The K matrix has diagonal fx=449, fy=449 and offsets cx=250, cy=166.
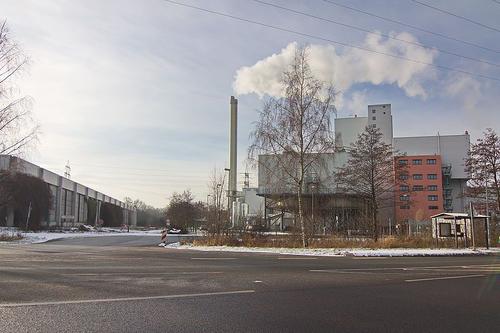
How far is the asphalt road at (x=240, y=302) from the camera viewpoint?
6.62 meters

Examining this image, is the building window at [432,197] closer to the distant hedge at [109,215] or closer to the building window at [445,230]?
the building window at [445,230]

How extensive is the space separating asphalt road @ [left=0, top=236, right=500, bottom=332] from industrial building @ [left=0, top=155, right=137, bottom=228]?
174 feet

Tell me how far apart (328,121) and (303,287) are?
2109cm

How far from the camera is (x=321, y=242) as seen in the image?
30.5 meters

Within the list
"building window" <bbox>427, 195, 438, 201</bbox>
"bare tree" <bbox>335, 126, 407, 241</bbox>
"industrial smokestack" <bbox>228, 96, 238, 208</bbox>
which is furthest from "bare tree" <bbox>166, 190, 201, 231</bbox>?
"building window" <bbox>427, 195, 438, 201</bbox>

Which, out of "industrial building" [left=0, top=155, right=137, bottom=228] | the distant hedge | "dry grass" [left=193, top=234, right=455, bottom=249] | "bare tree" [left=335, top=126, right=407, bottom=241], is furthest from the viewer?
the distant hedge

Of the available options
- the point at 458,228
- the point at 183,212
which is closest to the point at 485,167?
the point at 458,228

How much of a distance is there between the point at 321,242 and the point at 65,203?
2855 inches

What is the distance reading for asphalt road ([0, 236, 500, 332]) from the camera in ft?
21.7

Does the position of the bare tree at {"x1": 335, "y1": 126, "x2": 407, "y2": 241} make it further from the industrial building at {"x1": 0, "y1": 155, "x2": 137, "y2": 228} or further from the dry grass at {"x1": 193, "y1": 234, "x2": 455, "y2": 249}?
the industrial building at {"x1": 0, "y1": 155, "x2": 137, "y2": 228}

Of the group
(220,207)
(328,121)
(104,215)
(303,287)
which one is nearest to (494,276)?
(303,287)

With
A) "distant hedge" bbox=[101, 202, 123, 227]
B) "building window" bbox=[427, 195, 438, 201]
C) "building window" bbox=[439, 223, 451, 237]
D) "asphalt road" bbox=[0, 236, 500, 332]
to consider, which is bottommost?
"asphalt road" bbox=[0, 236, 500, 332]

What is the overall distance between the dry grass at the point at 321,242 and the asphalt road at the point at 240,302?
16614mm

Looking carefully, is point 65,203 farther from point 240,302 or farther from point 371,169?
point 240,302
